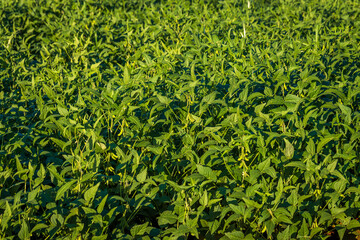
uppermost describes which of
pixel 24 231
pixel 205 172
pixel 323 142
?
pixel 323 142

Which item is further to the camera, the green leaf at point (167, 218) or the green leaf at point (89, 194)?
the green leaf at point (167, 218)

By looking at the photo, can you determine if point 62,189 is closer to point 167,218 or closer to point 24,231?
point 24,231

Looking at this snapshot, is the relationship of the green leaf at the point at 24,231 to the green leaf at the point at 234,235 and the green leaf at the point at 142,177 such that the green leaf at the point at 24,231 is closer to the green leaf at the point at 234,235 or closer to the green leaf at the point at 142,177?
the green leaf at the point at 142,177

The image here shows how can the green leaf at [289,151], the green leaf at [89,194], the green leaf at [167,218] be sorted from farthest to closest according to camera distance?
the green leaf at [289,151]
the green leaf at [167,218]
the green leaf at [89,194]

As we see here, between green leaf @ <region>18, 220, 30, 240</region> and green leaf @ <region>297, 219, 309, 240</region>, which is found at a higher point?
green leaf @ <region>18, 220, 30, 240</region>

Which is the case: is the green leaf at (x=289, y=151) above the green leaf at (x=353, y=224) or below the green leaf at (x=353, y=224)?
above

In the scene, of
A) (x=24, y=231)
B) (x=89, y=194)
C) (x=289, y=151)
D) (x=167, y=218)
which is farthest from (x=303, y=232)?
(x=24, y=231)

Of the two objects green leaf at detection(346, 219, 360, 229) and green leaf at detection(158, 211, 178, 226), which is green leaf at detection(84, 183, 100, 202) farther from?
green leaf at detection(346, 219, 360, 229)

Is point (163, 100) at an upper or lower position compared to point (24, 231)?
upper

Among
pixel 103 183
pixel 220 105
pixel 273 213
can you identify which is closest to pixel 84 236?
pixel 103 183

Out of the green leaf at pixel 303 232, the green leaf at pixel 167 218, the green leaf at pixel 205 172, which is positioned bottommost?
the green leaf at pixel 167 218

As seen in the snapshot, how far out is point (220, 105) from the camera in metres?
3.02

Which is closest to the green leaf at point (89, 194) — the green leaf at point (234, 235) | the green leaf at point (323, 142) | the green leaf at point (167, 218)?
the green leaf at point (167, 218)

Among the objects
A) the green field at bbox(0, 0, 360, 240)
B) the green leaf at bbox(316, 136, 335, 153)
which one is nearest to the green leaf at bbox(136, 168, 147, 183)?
the green field at bbox(0, 0, 360, 240)
